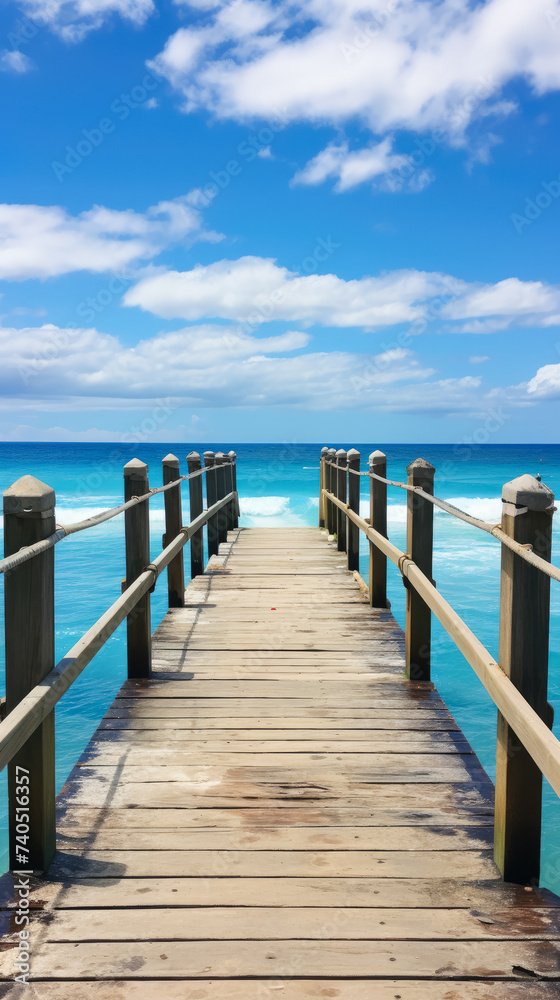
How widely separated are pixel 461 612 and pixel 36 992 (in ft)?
30.5

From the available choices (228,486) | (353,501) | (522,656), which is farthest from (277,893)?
(228,486)

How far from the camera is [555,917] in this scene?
1.86 meters

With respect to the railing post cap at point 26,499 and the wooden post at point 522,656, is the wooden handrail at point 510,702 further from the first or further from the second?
the railing post cap at point 26,499

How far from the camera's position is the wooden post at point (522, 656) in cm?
191

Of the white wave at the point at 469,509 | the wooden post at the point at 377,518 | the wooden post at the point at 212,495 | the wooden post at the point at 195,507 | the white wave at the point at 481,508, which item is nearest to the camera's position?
the wooden post at the point at 377,518

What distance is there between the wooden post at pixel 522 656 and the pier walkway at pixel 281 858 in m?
0.13

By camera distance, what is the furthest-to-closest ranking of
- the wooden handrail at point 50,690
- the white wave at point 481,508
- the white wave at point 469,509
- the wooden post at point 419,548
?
the white wave at point 481,508
the white wave at point 469,509
the wooden post at point 419,548
the wooden handrail at point 50,690

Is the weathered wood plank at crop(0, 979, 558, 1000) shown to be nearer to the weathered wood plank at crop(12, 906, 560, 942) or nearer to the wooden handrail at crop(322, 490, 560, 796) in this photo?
the weathered wood plank at crop(12, 906, 560, 942)

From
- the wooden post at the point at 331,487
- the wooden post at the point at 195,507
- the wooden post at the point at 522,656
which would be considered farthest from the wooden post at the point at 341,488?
the wooden post at the point at 522,656

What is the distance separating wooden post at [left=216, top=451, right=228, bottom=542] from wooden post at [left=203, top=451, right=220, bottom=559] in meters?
0.20

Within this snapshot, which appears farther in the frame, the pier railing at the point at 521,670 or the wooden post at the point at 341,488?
the wooden post at the point at 341,488

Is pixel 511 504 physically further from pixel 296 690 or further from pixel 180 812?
pixel 296 690

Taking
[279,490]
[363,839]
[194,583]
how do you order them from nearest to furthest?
[363,839] < [194,583] < [279,490]

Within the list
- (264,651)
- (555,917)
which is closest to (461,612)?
(264,651)
